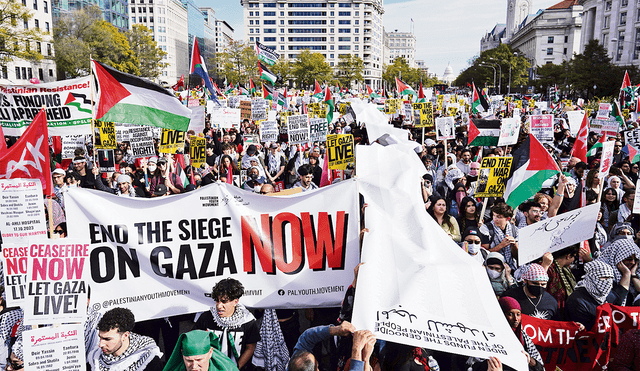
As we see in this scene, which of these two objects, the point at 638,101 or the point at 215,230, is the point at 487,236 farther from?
the point at 638,101

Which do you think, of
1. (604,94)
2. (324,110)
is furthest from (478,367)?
(604,94)

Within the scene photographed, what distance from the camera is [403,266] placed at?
376 centimetres

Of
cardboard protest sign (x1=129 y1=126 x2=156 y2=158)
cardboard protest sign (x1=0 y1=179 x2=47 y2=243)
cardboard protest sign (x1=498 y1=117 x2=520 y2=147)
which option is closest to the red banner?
cardboard protest sign (x1=0 y1=179 x2=47 y2=243)

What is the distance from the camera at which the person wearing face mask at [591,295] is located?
420 centimetres

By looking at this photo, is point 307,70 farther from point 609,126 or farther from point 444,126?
point 444,126

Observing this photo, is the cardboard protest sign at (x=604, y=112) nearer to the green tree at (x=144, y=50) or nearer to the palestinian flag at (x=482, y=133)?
the palestinian flag at (x=482, y=133)

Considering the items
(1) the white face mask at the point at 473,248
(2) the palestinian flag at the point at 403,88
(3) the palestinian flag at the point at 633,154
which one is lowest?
(1) the white face mask at the point at 473,248

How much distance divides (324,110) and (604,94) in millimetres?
36278

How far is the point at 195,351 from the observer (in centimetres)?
310

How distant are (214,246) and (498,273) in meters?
2.71

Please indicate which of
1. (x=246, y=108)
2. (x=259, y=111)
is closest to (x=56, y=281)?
(x=259, y=111)

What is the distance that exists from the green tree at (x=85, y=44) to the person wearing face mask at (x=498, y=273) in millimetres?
51589

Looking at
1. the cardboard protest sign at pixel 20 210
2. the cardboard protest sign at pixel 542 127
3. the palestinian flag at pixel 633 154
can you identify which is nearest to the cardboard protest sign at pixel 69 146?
the cardboard protest sign at pixel 20 210

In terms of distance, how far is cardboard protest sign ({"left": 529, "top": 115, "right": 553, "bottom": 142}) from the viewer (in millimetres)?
12078
